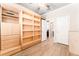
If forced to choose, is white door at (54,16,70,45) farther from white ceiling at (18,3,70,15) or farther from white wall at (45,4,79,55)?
white ceiling at (18,3,70,15)

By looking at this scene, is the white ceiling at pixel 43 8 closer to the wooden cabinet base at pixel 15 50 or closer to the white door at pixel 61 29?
the white door at pixel 61 29

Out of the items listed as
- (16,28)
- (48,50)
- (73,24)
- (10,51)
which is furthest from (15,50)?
(73,24)

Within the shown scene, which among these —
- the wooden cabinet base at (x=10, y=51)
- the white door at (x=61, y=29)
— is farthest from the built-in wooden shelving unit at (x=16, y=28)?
the white door at (x=61, y=29)

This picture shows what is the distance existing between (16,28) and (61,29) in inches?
44.5

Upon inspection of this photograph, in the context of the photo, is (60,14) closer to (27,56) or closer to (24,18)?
(24,18)

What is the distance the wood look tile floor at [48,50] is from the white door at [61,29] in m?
0.14

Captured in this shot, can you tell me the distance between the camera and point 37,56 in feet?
7.72

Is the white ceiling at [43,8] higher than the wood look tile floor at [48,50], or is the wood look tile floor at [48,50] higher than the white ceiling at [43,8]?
the white ceiling at [43,8]

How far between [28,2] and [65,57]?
4.89 ft

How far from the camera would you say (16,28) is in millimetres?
2656

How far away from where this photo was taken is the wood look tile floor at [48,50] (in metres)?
2.37

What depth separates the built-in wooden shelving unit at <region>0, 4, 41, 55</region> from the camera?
2.40 m

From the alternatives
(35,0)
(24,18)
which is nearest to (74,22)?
(35,0)

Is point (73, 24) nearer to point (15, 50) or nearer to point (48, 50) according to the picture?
point (48, 50)
